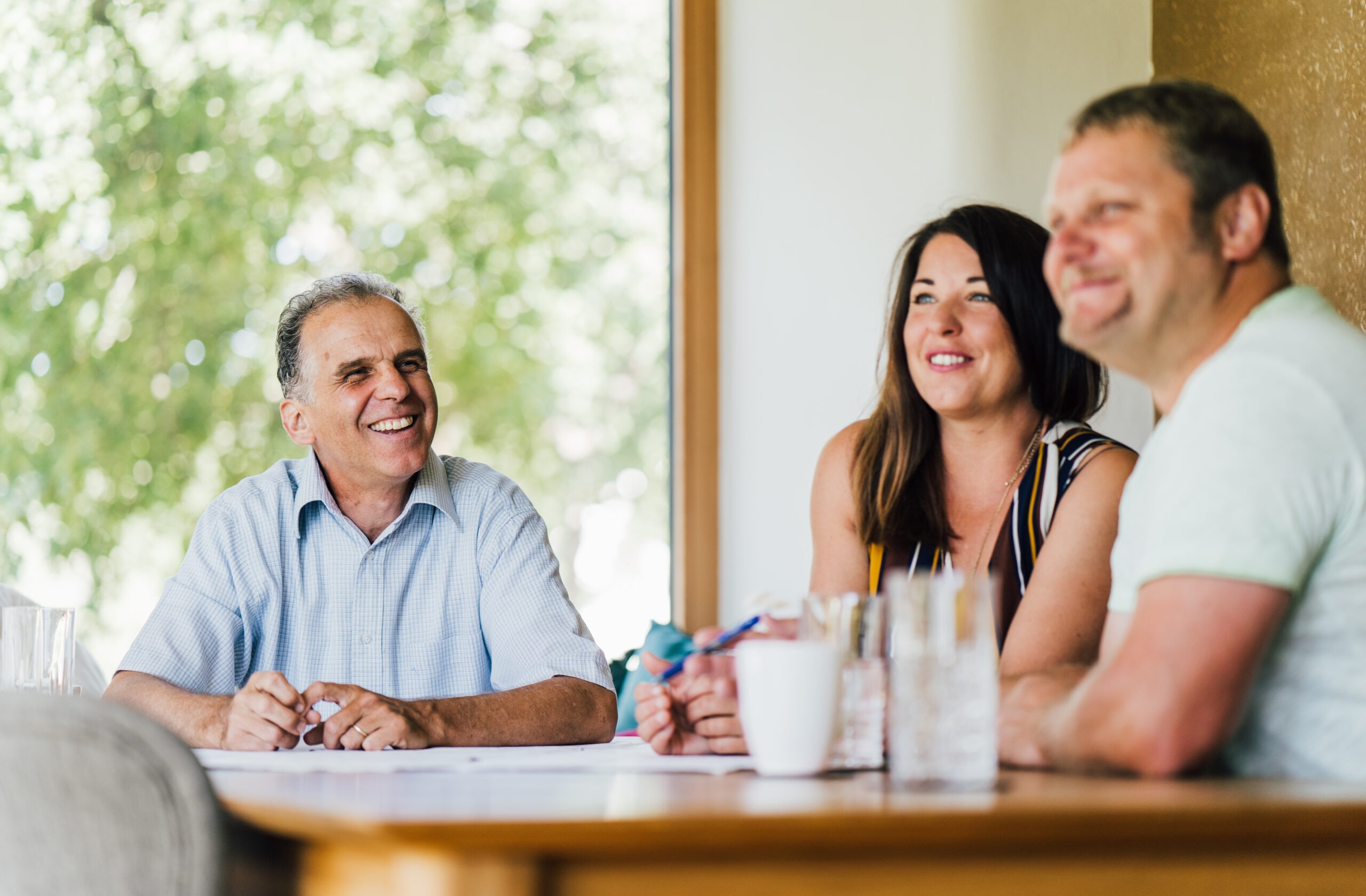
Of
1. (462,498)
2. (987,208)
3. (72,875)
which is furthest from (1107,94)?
(462,498)

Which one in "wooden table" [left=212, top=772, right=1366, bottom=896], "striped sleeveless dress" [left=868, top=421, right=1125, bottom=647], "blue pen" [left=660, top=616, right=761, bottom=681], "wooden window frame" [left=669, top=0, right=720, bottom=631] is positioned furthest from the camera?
"wooden window frame" [left=669, top=0, right=720, bottom=631]

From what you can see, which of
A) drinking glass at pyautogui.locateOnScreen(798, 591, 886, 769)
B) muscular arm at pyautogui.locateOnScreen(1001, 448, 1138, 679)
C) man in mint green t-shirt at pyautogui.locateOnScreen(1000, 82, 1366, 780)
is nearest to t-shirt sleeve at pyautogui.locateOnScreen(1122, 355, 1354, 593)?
man in mint green t-shirt at pyautogui.locateOnScreen(1000, 82, 1366, 780)

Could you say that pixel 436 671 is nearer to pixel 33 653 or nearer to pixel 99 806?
pixel 33 653

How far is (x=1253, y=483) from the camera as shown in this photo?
3.36 ft

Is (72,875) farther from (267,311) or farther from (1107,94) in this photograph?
(267,311)

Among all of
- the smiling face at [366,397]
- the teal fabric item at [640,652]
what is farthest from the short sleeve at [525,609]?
the teal fabric item at [640,652]

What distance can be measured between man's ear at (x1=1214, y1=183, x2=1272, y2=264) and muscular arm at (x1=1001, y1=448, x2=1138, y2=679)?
0.61 metres

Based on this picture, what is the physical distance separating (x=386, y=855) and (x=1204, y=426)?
727mm

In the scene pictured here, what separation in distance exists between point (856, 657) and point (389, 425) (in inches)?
47.8

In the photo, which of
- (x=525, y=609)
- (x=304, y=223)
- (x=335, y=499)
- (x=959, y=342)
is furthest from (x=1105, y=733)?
(x=304, y=223)

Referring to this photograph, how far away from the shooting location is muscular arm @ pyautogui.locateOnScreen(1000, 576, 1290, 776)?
995mm

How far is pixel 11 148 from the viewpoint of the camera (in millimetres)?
3531

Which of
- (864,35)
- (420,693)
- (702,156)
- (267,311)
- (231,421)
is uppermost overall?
(864,35)

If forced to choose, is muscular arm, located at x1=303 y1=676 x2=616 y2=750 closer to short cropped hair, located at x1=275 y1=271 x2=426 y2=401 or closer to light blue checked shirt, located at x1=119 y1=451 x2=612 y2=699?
light blue checked shirt, located at x1=119 y1=451 x2=612 y2=699
